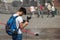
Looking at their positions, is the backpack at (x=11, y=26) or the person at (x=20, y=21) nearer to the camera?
the backpack at (x=11, y=26)

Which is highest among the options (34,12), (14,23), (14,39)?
(14,23)

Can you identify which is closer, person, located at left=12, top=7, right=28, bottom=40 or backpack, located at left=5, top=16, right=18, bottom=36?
backpack, located at left=5, top=16, right=18, bottom=36

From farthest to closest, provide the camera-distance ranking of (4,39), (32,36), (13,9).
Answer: (13,9) < (32,36) < (4,39)

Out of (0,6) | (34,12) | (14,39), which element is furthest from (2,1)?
(14,39)

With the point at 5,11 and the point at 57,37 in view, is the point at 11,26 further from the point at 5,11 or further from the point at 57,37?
the point at 5,11

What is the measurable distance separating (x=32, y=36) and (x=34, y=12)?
18.3 m

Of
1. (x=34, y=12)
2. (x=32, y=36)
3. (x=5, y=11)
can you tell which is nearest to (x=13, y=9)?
(x=5, y=11)

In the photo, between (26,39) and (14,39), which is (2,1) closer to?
(26,39)

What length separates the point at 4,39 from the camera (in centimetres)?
1186

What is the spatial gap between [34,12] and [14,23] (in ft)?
77.7

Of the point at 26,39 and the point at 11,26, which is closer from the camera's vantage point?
the point at 11,26

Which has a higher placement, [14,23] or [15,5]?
[14,23]

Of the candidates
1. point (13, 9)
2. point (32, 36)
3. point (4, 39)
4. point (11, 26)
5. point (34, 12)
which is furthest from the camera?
point (13, 9)

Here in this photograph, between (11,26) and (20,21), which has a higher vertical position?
(20,21)
